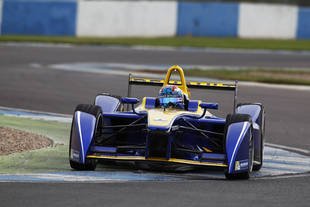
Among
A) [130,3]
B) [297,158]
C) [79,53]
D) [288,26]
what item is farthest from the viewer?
[288,26]

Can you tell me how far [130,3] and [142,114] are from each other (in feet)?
104

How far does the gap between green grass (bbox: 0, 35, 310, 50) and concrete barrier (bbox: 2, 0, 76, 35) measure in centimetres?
65

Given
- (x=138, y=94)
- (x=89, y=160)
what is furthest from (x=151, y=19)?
(x=89, y=160)

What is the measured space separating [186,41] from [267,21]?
16.0 feet

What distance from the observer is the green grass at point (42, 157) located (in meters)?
11.3

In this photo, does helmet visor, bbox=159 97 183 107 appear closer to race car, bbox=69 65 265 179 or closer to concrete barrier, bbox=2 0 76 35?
race car, bbox=69 65 265 179

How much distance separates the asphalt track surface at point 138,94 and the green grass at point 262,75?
1.74 metres

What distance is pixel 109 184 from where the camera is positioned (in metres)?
10.3

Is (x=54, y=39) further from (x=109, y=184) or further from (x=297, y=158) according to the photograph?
(x=109, y=184)

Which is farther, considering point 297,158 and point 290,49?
point 290,49

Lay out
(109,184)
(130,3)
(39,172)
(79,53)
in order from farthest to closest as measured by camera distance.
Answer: (130,3), (79,53), (39,172), (109,184)

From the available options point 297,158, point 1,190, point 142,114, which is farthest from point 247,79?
point 1,190

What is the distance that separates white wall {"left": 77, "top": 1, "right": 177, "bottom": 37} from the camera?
140ft

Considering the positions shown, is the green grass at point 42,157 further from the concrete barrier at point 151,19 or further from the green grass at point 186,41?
the concrete barrier at point 151,19
